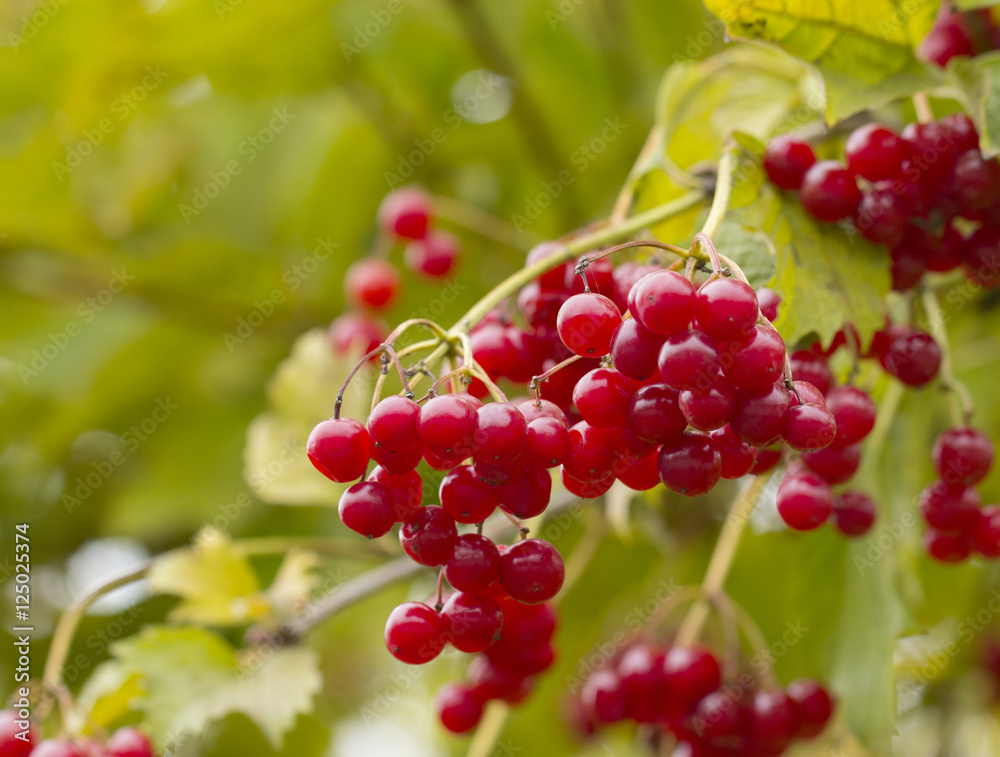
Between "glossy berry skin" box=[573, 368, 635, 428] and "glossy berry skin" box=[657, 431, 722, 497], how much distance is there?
0.04 m

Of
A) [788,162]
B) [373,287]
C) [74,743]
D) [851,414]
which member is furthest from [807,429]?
[373,287]

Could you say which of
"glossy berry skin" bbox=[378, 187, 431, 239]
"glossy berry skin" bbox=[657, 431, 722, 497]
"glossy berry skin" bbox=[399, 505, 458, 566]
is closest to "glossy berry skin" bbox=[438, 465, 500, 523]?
"glossy berry skin" bbox=[399, 505, 458, 566]

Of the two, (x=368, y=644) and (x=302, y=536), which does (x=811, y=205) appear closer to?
(x=302, y=536)

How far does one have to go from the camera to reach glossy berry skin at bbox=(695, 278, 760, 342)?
53 cm

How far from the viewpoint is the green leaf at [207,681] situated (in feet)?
3.43

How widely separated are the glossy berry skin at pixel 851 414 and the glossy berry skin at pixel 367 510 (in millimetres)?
350

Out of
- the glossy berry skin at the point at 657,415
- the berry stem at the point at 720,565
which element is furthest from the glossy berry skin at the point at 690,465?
the berry stem at the point at 720,565

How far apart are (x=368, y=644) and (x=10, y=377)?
98 cm

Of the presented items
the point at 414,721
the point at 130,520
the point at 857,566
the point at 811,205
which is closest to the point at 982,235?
the point at 811,205

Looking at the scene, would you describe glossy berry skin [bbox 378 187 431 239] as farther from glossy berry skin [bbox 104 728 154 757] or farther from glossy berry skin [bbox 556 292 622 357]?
glossy berry skin [bbox 556 292 622 357]

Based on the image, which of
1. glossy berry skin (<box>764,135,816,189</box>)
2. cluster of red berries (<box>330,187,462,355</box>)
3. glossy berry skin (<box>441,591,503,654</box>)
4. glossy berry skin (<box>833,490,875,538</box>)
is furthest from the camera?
cluster of red berries (<box>330,187,462,355</box>)

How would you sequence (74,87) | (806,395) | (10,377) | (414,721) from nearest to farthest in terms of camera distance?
(806,395) → (74,87) → (10,377) → (414,721)

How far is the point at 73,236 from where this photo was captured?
180 cm

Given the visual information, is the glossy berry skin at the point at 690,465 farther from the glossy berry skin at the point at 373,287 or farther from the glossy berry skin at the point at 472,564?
the glossy berry skin at the point at 373,287
